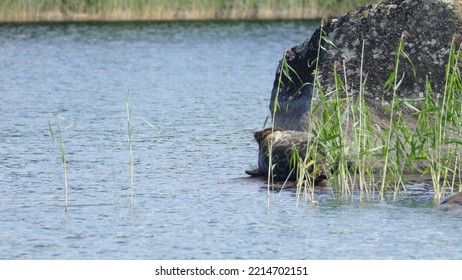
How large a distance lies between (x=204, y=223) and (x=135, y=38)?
27.6m

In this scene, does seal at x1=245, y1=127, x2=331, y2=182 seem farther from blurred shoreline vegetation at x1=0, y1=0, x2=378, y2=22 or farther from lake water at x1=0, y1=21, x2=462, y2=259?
blurred shoreline vegetation at x1=0, y1=0, x2=378, y2=22

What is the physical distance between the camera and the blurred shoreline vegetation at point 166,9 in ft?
132

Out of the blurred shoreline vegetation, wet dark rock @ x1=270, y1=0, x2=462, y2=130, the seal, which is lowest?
the blurred shoreline vegetation

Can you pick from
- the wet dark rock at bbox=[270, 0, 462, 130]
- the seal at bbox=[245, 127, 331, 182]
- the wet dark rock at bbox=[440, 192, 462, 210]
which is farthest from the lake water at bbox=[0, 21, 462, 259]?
the wet dark rock at bbox=[270, 0, 462, 130]

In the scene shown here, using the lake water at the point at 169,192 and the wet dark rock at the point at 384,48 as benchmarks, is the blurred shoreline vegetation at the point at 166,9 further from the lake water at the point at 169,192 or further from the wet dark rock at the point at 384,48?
the wet dark rock at the point at 384,48

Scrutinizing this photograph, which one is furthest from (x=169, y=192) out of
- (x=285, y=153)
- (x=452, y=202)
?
(x=452, y=202)

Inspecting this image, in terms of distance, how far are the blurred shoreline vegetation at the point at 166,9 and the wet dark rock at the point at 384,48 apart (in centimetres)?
2685

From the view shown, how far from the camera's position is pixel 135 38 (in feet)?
124

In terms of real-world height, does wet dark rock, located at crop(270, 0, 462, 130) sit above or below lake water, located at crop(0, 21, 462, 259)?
above

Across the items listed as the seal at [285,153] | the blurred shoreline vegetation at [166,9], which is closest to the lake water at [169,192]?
the seal at [285,153]

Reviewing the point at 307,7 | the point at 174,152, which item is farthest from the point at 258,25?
the point at 174,152

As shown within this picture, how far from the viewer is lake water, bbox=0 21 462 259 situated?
9.75m

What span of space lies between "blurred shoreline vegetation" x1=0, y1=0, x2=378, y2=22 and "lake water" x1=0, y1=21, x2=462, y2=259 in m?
13.3
